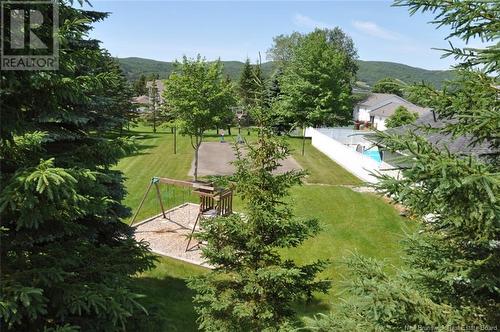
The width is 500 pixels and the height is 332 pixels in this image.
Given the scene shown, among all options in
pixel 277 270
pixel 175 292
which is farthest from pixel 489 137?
pixel 175 292

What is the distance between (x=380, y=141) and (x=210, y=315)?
477cm

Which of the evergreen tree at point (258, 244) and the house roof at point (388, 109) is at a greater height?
the house roof at point (388, 109)

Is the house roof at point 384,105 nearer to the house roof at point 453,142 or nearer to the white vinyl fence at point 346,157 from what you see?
the white vinyl fence at point 346,157

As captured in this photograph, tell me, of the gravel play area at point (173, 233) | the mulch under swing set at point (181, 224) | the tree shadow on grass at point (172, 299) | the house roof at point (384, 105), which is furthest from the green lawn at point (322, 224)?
the house roof at point (384, 105)

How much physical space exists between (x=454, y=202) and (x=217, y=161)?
25.7 meters

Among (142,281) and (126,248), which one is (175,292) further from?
(126,248)

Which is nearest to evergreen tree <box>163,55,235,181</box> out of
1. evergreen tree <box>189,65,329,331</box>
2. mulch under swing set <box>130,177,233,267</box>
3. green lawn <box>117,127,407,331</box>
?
green lawn <box>117,127,407,331</box>

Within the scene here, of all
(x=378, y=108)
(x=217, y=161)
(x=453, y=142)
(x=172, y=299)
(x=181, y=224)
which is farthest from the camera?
(x=378, y=108)

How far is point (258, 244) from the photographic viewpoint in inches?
269

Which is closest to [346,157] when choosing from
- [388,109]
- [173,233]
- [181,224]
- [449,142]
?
[181,224]

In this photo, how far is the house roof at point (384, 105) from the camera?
59869 mm

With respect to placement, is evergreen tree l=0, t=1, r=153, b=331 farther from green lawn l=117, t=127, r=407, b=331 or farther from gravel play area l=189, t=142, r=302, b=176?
gravel play area l=189, t=142, r=302, b=176

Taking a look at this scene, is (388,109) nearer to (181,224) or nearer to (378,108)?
(378,108)

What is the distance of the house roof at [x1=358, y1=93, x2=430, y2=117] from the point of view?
196 feet
